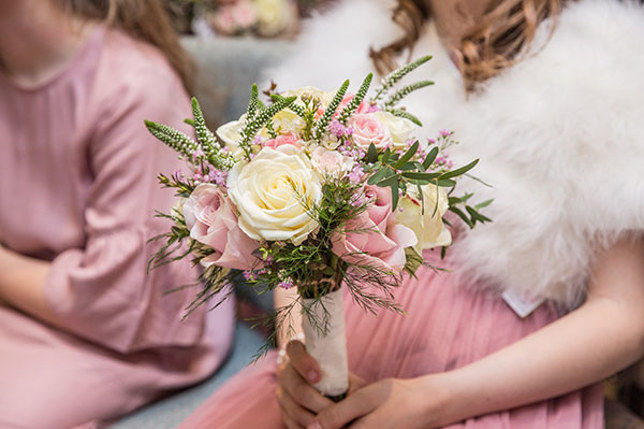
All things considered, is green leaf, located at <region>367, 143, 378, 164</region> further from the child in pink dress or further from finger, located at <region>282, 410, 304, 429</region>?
finger, located at <region>282, 410, 304, 429</region>

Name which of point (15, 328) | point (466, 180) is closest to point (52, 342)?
point (15, 328)

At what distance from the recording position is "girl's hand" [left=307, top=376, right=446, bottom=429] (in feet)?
2.48

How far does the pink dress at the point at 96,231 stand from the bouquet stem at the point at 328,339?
0.47 meters

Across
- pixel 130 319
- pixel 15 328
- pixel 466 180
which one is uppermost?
pixel 466 180

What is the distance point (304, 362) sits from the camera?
745mm

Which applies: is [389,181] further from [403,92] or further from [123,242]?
[123,242]

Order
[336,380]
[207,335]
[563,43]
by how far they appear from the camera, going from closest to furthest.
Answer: [336,380] < [563,43] < [207,335]

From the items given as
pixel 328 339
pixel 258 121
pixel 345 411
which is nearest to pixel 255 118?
pixel 258 121

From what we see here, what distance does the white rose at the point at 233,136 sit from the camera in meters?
0.60

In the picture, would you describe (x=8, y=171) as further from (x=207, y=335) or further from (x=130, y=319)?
(x=207, y=335)

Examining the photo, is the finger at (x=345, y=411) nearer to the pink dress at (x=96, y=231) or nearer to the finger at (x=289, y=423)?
the finger at (x=289, y=423)

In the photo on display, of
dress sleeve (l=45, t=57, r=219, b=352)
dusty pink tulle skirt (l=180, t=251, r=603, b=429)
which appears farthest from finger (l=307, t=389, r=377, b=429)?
dress sleeve (l=45, t=57, r=219, b=352)

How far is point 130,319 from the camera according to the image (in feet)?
3.71

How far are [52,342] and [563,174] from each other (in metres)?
0.96
